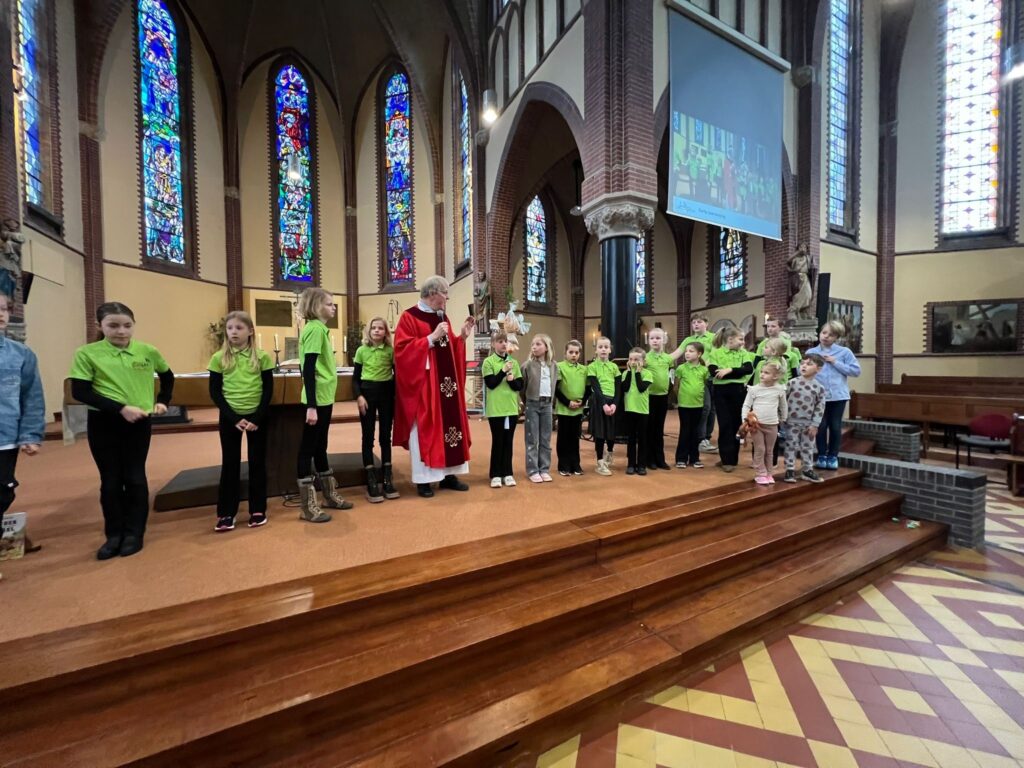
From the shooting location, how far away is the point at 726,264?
47.0 feet

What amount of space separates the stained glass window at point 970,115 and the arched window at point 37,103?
20226mm

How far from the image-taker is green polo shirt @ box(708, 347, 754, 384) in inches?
170

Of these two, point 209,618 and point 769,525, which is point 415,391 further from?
point 769,525

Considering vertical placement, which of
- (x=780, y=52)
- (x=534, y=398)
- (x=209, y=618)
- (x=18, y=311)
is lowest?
(x=209, y=618)

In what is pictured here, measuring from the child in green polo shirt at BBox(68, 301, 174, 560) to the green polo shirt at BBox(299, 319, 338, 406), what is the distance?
0.75 meters

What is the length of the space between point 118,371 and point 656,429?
424 centimetres

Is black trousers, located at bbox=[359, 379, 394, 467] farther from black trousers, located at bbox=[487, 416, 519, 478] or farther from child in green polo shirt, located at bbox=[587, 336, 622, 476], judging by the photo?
child in green polo shirt, located at bbox=[587, 336, 622, 476]

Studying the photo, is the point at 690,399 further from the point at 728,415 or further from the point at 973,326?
the point at 973,326

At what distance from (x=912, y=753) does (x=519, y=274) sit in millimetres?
14871

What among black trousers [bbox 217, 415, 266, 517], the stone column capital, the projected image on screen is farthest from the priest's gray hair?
the projected image on screen

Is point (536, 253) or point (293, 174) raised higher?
point (293, 174)

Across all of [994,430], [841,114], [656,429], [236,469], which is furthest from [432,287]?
Result: [841,114]

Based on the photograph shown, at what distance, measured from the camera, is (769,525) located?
11.0 ft

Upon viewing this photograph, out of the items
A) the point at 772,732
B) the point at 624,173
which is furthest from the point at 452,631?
the point at 624,173
